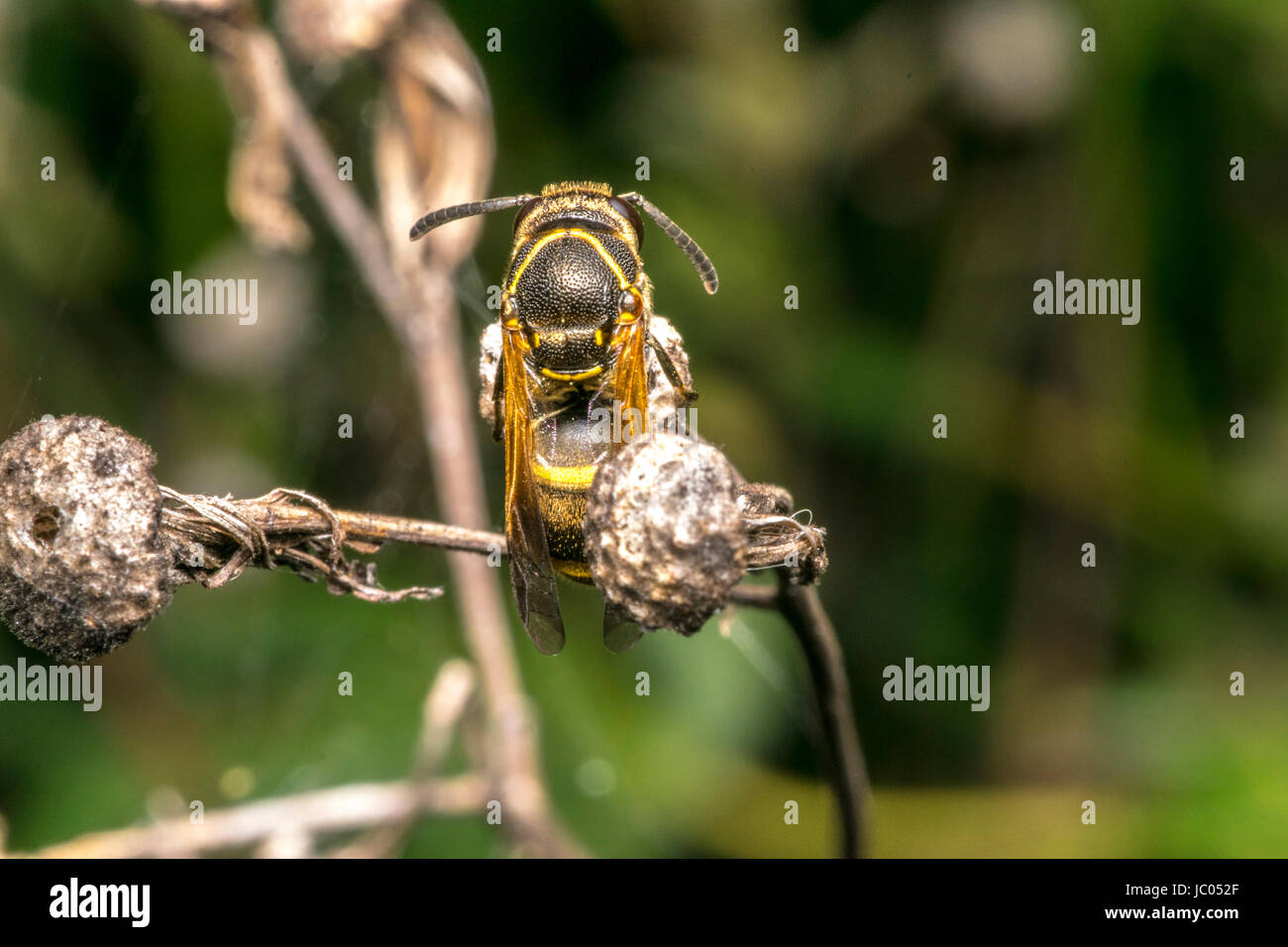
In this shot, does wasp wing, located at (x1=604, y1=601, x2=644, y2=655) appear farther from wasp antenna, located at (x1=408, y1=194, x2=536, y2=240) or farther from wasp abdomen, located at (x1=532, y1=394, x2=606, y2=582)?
wasp antenna, located at (x1=408, y1=194, x2=536, y2=240)

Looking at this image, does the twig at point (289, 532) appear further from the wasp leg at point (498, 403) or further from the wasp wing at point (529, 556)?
the wasp leg at point (498, 403)

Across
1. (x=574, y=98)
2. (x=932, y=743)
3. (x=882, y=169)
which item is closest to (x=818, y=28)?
(x=882, y=169)

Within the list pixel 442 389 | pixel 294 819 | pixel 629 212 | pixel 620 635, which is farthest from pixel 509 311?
pixel 294 819

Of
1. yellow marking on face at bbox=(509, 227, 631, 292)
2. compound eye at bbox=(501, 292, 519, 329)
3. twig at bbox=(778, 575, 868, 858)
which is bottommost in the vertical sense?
twig at bbox=(778, 575, 868, 858)

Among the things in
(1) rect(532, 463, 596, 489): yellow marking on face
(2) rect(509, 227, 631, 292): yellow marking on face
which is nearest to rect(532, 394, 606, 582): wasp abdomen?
(1) rect(532, 463, 596, 489): yellow marking on face

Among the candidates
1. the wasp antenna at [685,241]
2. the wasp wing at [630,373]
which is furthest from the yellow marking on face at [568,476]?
the wasp antenna at [685,241]

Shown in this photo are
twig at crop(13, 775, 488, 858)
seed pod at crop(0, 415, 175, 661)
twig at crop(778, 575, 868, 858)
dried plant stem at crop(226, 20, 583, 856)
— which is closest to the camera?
seed pod at crop(0, 415, 175, 661)

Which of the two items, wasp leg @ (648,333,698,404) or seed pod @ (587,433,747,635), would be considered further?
wasp leg @ (648,333,698,404)
